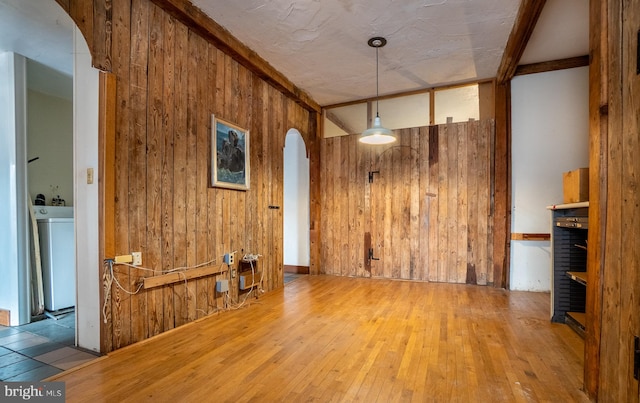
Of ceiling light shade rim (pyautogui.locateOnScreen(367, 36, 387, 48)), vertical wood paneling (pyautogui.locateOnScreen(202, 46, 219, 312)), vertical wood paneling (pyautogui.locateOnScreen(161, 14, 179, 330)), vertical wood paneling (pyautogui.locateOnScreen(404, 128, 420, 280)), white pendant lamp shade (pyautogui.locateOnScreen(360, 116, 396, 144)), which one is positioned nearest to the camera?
vertical wood paneling (pyautogui.locateOnScreen(161, 14, 179, 330))

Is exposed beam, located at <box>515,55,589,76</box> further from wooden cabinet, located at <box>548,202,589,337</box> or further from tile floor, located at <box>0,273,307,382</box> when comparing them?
tile floor, located at <box>0,273,307,382</box>

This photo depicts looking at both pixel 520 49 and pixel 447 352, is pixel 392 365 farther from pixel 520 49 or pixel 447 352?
pixel 520 49

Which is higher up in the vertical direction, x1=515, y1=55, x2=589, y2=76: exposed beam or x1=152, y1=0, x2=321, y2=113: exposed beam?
x1=515, y1=55, x2=589, y2=76: exposed beam

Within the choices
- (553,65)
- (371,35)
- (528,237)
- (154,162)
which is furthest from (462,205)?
(154,162)

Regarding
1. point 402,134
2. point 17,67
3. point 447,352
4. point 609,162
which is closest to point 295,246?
point 402,134

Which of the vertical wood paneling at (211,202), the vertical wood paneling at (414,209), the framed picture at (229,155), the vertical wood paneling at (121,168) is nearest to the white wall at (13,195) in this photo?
the vertical wood paneling at (121,168)

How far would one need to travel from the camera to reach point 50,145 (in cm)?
368

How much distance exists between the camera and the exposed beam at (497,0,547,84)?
2.64 meters

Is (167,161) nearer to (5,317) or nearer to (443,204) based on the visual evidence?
(5,317)

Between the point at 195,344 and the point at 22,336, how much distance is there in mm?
1490

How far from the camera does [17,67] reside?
9.53ft

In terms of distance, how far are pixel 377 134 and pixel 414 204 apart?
1.71 m

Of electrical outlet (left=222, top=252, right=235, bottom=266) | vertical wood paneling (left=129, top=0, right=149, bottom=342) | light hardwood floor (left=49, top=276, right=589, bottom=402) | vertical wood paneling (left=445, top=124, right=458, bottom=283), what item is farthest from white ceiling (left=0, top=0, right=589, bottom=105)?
light hardwood floor (left=49, top=276, right=589, bottom=402)

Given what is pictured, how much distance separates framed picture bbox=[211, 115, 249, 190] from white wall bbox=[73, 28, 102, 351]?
1.04 meters
